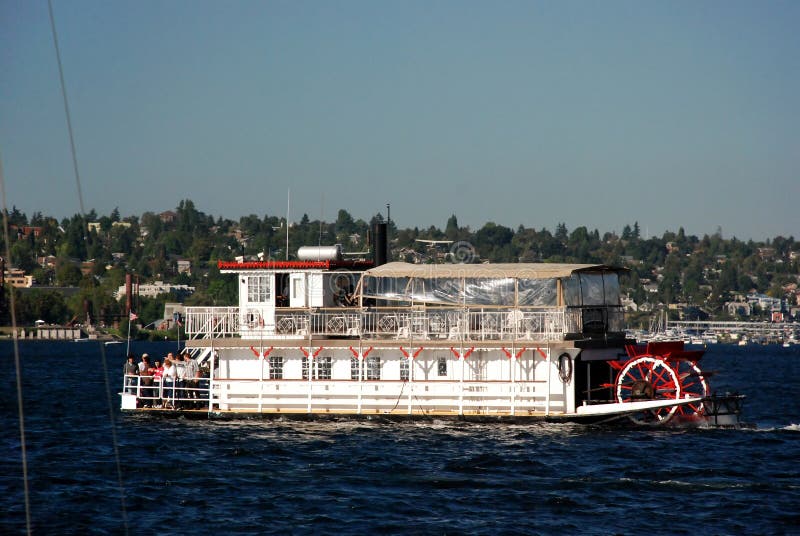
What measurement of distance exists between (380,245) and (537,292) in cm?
735

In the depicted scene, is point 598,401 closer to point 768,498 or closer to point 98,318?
point 768,498

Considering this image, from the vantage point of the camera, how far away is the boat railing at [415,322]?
129ft

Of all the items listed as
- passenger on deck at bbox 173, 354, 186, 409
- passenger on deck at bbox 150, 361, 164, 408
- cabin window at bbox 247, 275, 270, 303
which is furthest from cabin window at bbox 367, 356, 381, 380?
passenger on deck at bbox 150, 361, 164, 408

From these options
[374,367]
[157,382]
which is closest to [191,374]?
[157,382]

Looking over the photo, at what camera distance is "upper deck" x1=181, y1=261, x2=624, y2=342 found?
39.7m

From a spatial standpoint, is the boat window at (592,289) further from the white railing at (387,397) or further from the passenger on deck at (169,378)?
the passenger on deck at (169,378)

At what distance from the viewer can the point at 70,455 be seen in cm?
3691

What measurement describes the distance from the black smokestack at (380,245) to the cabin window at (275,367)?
19.8ft

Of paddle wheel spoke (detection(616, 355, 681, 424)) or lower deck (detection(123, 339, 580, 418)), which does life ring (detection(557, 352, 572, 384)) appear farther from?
paddle wheel spoke (detection(616, 355, 681, 424))

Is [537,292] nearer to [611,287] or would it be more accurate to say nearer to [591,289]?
[591,289]

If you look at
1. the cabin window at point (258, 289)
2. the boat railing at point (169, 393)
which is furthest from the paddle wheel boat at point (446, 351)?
the boat railing at point (169, 393)

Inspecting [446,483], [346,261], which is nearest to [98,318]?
[346,261]

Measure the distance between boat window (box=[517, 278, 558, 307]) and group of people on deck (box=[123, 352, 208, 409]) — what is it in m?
11.4

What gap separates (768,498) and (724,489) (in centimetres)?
123
